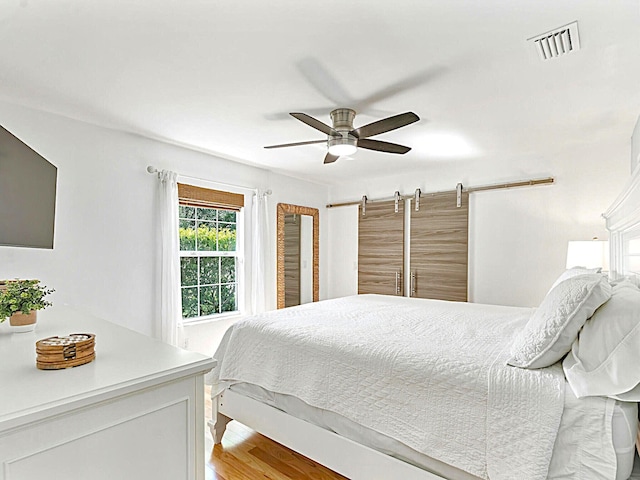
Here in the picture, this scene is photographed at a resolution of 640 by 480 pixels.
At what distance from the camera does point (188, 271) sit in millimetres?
3941

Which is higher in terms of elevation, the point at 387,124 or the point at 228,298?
the point at 387,124

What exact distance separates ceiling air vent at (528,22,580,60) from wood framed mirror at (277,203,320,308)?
3486mm

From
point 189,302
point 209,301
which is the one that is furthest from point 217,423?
point 209,301

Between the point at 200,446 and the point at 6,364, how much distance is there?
597 millimetres

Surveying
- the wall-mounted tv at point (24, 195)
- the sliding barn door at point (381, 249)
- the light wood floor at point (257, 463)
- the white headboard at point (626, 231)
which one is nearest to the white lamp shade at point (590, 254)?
the white headboard at point (626, 231)

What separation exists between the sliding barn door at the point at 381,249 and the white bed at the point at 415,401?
89.0 inches

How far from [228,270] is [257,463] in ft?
7.94

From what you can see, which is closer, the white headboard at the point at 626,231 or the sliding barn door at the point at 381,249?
the white headboard at the point at 626,231

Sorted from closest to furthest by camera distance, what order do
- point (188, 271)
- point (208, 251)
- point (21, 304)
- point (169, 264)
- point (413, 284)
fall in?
point (21, 304), point (169, 264), point (188, 271), point (208, 251), point (413, 284)

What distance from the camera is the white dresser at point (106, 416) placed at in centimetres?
77

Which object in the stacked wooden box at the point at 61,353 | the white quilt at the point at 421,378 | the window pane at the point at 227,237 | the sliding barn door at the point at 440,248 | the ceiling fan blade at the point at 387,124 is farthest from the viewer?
the sliding barn door at the point at 440,248

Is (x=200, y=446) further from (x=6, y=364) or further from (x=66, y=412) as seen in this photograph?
(x=6, y=364)

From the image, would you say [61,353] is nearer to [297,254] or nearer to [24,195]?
[24,195]

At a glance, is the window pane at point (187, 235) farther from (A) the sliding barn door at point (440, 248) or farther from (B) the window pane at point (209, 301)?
(A) the sliding barn door at point (440, 248)
